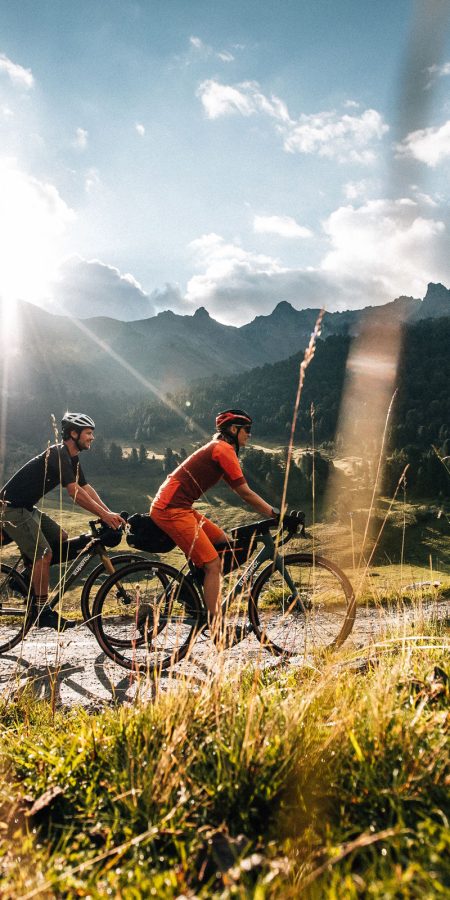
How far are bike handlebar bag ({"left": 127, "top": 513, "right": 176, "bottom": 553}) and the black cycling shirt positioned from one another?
2.93 ft

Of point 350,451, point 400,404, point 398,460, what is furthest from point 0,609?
point 400,404

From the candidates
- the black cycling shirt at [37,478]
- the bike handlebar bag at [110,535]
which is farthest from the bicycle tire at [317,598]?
the black cycling shirt at [37,478]

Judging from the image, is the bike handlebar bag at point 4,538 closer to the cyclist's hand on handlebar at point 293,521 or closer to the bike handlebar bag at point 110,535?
the bike handlebar bag at point 110,535

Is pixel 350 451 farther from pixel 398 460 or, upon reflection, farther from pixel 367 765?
pixel 367 765

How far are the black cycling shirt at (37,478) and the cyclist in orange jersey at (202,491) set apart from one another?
1.13 meters

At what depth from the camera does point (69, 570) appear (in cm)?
555

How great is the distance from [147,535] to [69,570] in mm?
1076

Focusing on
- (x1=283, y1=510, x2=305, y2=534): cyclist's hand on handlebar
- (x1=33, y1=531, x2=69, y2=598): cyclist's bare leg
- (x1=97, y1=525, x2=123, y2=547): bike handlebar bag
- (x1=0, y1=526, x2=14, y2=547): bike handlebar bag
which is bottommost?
(x1=33, y1=531, x2=69, y2=598): cyclist's bare leg

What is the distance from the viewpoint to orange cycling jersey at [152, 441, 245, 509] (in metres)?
4.98

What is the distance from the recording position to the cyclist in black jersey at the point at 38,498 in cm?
543

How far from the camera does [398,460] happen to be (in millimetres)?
107062

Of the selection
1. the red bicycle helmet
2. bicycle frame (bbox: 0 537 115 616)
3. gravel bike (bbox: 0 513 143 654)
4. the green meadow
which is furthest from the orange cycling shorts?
the green meadow

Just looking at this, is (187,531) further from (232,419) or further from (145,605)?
(232,419)

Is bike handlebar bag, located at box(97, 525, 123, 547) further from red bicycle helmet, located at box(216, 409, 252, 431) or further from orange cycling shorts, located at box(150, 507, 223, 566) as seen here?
red bicycle helmet, located at box(216, 409, 252, 431)
